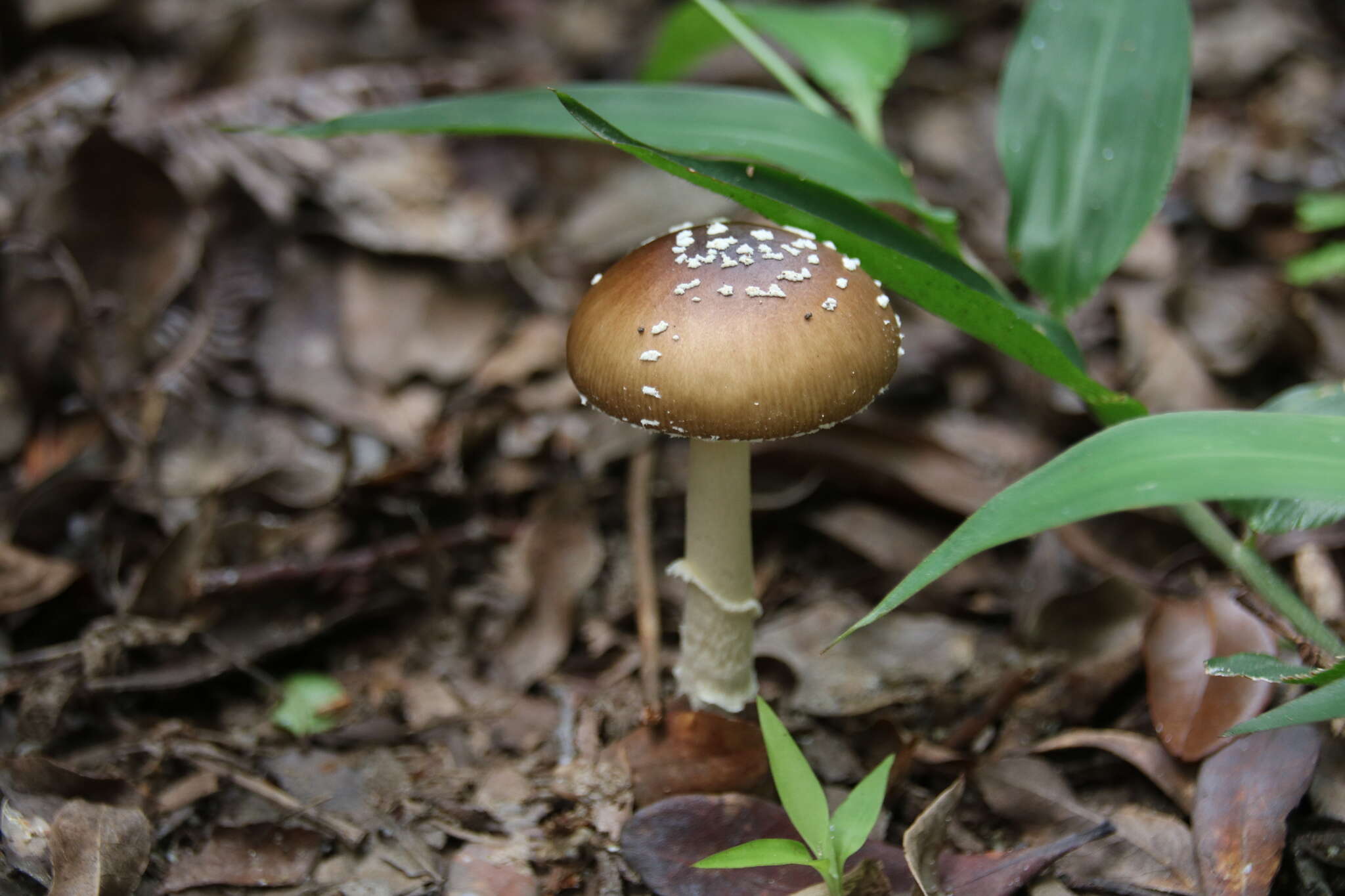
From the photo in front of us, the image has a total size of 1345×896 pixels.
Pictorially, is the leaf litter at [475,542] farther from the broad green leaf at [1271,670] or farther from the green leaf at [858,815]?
the broad green leaf at [1271,670]

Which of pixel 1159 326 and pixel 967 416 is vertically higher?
pixel 1159 326

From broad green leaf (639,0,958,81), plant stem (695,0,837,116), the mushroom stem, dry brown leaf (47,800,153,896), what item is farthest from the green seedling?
broad green leaf (639,0,958,81)

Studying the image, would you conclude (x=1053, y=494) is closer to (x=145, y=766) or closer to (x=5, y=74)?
(x=145, y=766)

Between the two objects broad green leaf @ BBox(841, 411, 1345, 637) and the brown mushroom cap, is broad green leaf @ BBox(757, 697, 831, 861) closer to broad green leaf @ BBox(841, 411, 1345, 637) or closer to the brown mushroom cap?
broad green leaf @ BBox(841, 411, 1345, 637)

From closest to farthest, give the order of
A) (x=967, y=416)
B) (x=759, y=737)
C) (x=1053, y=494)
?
(x=1053, y=494) < (x=759, y=737) < (x=967, y=416)

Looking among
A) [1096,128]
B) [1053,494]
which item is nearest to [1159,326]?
[1096,128]

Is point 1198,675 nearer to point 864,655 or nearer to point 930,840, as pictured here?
point 930,840

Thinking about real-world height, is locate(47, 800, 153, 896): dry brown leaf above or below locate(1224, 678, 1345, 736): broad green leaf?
below

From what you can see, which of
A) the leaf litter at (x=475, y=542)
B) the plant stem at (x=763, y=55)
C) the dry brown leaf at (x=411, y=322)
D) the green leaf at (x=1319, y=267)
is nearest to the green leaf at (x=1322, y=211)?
the green leaf at (x=1319, y=267)
